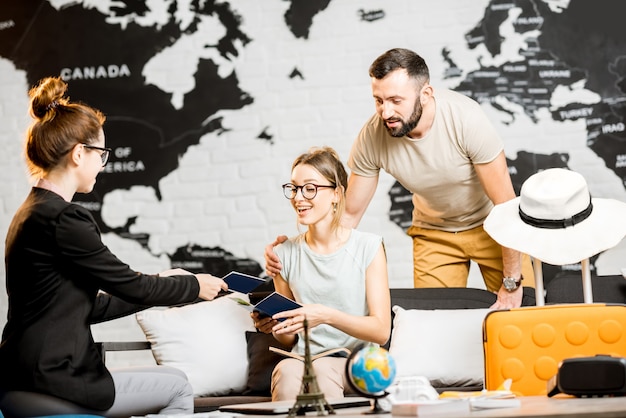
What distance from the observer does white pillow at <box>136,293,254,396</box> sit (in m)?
3.75

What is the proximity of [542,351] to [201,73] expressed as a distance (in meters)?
2.88

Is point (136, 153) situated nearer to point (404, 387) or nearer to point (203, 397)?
point (203, 397)

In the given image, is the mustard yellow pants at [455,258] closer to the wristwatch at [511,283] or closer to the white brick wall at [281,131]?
the wristwatch at [511,283]

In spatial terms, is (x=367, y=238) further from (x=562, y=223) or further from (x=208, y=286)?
(x=208, y=286)

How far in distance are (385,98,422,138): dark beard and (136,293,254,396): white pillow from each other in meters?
1.03

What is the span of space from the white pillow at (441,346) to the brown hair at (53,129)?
5.53ft

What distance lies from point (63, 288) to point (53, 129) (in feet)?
1.54

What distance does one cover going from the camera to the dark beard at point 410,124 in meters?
3.57

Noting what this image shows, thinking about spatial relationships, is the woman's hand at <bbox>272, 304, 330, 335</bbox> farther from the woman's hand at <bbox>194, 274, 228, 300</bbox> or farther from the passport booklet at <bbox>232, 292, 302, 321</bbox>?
the woman's hand at <bbox>194, 274, 228, 300</bbox>

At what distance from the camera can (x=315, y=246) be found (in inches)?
133

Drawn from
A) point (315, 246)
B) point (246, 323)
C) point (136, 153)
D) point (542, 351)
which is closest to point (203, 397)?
point (246, 323)

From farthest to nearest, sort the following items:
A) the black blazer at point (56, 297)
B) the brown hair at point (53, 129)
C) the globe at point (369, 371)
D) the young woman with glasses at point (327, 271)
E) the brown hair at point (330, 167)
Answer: the brown hair at point (330, 167) < the young woman with glasses at point (327, 271) < the brown hair at point (53, 129) < the black blazer at point (56, 297) < the globe at point (369, 371)

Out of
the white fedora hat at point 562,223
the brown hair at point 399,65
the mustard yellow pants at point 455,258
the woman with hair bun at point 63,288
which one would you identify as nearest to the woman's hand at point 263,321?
the woman with hair bun at point 63,288

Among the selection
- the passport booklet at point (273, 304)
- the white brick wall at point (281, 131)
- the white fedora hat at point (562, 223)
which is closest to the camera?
the passport booklet at point (273, 304)
